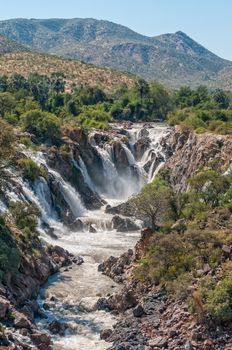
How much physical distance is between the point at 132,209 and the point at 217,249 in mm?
16278

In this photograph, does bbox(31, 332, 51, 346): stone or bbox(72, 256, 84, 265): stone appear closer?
bbox(31, 332, 51, 346): stone

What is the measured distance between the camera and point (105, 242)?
2297 inches

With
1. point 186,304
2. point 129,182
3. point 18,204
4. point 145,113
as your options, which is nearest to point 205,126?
point 129,182

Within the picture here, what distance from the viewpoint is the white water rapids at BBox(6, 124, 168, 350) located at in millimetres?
37906

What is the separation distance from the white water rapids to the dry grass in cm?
4533

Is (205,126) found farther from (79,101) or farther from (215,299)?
(215,299)

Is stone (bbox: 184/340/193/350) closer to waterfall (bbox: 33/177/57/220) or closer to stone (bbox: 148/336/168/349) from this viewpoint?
stone (bbox: 148/336/168/349)

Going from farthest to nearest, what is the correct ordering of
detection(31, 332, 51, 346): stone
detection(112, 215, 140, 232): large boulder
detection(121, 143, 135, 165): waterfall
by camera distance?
detection(121, 143, 135, 165): waterfall, detection(112, 215, 140, 232): large boulder, detection(31, 332, 51, 346): stone

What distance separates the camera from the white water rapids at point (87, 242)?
37.9 meters

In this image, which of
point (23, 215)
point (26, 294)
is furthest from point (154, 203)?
point (26, 294)

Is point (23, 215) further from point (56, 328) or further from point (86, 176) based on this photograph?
point (86, 176)

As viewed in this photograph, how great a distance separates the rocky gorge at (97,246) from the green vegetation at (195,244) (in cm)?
135

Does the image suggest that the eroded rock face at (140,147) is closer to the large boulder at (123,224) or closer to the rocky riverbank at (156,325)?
the large boulder at (123,224)

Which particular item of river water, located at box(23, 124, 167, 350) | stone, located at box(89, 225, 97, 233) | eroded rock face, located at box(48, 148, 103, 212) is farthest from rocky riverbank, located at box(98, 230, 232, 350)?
eroded rock face, located at box(48, 148, 103, 212)
